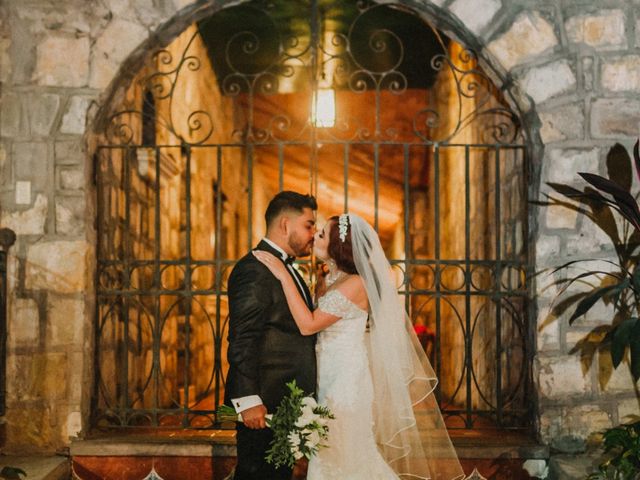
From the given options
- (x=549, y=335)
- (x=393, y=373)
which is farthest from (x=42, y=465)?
(x=549, y=335)

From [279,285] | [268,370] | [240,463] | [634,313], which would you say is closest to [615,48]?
[634,313]

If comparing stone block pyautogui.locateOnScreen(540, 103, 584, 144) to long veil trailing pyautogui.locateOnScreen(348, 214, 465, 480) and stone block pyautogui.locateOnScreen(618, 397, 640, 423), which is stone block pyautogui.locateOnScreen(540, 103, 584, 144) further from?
stone block pyautogui.locateOnScreen(618, 397, 640, 423)

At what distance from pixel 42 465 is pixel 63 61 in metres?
2.38

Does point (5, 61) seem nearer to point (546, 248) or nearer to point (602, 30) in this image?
point (546, 248)

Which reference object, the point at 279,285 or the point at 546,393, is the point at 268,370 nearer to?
the point at 279,285

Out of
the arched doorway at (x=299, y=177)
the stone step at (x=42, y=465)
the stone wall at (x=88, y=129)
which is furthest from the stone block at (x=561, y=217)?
the stone step at (x=42, y=465)

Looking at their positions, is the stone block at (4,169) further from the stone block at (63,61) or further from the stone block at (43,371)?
the stone block at (43,371)

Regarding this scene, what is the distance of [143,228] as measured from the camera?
6086mm

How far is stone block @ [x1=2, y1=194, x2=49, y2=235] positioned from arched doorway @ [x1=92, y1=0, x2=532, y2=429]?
0.36 m

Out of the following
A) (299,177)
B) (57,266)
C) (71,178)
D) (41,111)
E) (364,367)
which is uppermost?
(299,177)

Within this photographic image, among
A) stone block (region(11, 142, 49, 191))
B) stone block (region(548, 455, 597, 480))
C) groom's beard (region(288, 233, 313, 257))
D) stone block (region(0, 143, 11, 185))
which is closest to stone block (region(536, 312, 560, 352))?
stone block (region(548, 455, 597, 480))

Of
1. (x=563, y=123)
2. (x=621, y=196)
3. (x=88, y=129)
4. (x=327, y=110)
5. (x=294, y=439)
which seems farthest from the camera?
(x=327, y=110)

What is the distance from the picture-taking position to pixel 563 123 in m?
4.32

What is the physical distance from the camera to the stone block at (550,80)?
4.32 metres
